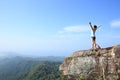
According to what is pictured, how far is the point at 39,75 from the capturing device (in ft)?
601

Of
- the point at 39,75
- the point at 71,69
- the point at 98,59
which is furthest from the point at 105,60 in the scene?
the point at 39,75

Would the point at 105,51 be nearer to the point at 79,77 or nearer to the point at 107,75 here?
the point at 107,75

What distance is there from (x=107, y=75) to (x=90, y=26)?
430 cm

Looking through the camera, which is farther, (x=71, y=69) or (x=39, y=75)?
(x=39, y=75)

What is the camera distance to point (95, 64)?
46.3ft

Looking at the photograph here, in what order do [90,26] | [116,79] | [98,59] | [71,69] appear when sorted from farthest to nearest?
[90,26], [71,69], [98,59], [116,79]

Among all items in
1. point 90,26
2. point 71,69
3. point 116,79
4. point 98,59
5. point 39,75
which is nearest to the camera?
point 116,79

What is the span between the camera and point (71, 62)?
15367 mm

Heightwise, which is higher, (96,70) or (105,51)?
(105,51)

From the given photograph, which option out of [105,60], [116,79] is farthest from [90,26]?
[116,79]

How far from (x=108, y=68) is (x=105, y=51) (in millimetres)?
1153

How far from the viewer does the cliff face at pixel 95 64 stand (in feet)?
44.3

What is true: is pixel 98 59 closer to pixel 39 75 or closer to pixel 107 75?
pixel 107 75

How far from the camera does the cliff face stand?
13500 mm
